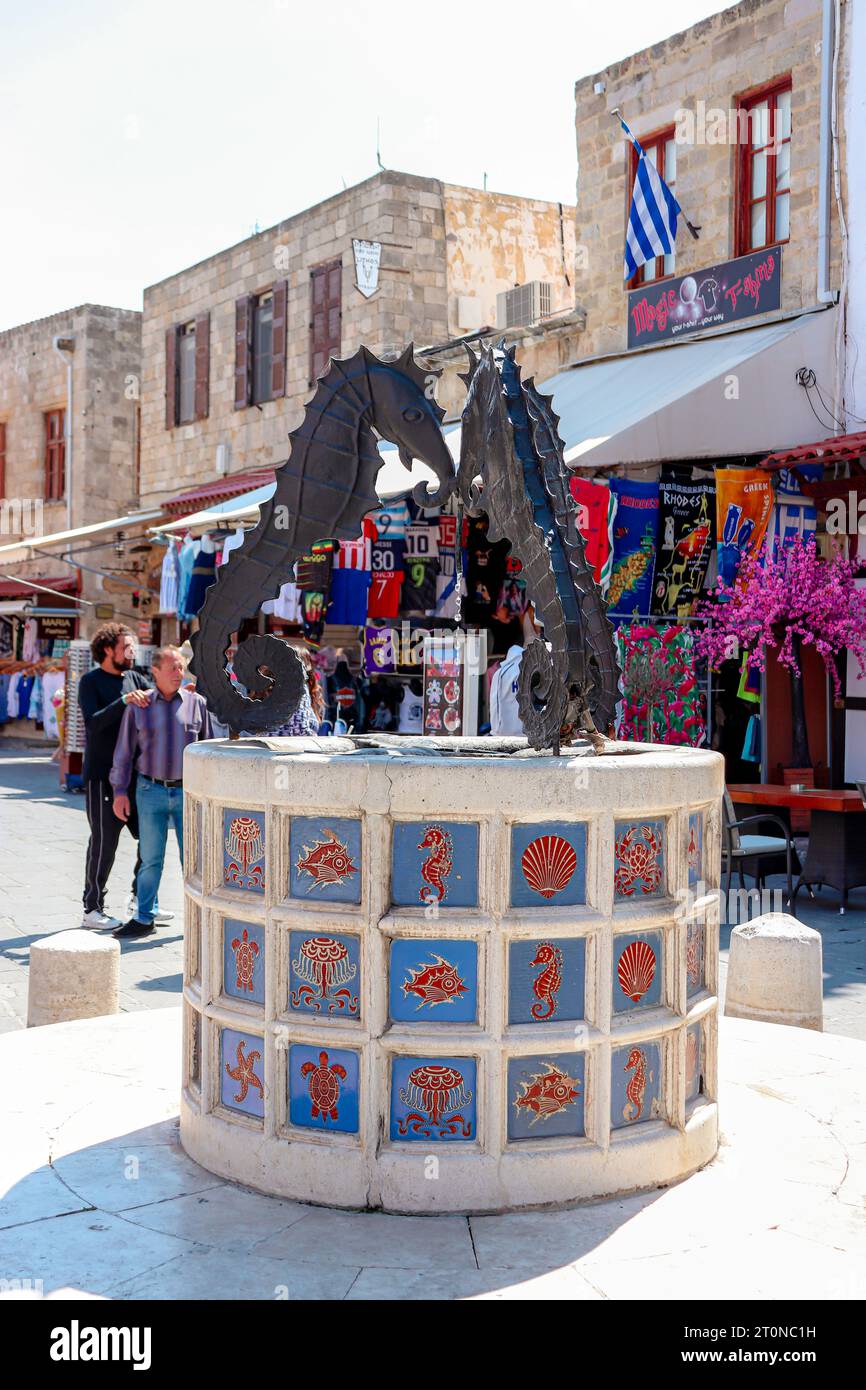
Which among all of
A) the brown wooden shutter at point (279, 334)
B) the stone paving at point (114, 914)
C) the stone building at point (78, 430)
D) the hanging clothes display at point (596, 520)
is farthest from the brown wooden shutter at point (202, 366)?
the hanging clothes display at point (596, 520)

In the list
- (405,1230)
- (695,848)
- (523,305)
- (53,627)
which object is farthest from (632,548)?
(53,627)

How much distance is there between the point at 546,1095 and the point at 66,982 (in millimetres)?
2767

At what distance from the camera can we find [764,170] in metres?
12.6

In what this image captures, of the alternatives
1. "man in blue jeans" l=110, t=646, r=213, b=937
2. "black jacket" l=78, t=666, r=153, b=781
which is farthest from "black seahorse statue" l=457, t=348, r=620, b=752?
"black jacket" l=78, t=666, r=153, b=781

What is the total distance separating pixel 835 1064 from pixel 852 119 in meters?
9.75

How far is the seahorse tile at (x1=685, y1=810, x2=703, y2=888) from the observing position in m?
3.93

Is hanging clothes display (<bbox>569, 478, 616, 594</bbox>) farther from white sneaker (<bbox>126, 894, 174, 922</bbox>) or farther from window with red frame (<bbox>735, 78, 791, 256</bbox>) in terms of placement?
white sneaker (<bbox>126, 894, 174, 922</bbox>)

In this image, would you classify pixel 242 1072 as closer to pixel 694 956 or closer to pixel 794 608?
pixel 694 956

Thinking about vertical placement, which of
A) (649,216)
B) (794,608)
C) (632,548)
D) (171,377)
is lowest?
(794,608)

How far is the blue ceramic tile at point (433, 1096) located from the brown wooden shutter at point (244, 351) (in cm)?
1793

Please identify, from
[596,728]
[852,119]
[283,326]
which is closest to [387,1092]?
[596,728]

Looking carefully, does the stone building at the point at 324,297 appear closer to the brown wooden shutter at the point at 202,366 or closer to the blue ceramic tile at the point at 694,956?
the brown wooden shutter at the point at 202,366

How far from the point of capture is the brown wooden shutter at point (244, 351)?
67.3ft

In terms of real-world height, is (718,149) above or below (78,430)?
above
